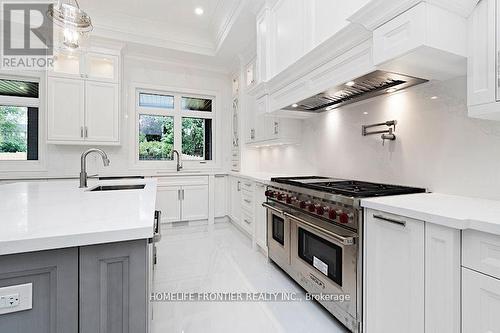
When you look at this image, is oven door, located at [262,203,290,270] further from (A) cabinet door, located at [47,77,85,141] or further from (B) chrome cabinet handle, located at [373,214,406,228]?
(A) cabinet door, located at [47,77,85,141]

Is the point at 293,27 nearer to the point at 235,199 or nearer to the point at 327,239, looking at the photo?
the point at 327,239

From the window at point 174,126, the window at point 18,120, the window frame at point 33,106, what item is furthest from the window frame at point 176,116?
the window at point 18,120

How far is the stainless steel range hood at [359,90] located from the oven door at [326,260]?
103 cm

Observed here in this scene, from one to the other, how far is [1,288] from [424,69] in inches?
84.1

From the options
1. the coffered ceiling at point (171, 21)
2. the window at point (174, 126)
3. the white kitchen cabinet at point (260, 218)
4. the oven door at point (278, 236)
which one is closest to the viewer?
the oven door at point (278, 236)

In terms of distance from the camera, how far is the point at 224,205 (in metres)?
4.70

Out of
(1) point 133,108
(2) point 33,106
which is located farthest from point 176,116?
(2) point 33,106

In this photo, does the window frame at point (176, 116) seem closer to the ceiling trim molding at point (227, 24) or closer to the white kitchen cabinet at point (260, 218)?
the ceiling trim molding at point (227, 24)

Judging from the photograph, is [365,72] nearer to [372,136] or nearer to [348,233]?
[372,136]

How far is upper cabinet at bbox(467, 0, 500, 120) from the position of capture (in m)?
1.24

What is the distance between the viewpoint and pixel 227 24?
3516mm

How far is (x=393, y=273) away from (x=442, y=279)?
254 millimetres

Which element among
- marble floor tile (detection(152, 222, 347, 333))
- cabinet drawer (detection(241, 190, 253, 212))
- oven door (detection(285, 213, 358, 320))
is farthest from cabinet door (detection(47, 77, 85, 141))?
oven door (detection(285, 213, 358, 320))

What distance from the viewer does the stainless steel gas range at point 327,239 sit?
63.0 inches
